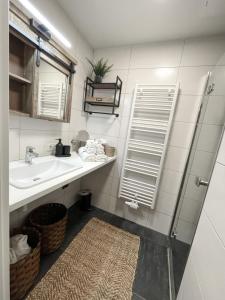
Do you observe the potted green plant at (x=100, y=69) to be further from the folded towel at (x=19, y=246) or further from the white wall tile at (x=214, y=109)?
the folded towel at (x=19, y=246)

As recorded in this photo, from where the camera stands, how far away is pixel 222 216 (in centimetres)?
55

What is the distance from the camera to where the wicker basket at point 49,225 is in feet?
4.31

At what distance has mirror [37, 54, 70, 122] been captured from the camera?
1.28 meters

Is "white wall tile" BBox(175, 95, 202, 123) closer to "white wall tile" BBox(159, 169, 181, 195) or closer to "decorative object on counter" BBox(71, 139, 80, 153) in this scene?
"white wall tile" BBox(159, 169, 181, 195)

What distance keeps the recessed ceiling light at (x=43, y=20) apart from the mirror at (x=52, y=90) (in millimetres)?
267

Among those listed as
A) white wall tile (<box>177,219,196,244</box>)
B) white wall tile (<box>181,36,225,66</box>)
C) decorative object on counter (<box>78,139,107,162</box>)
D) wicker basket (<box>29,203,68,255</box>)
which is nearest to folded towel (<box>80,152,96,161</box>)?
decorative object on counter (<box>78,139,107,162</box>)

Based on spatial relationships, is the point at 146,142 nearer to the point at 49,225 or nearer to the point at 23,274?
the point at 49,225

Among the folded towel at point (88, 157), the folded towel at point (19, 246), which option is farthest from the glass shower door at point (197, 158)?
the folded towel at point (19, 246)

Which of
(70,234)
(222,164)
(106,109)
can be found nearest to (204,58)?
(106,109)

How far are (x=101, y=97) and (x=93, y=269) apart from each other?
71.6 inches

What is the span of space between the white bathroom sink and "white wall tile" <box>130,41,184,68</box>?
1.44 metres

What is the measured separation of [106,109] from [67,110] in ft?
1.92

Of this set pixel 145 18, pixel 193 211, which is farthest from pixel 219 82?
pixel 193 211

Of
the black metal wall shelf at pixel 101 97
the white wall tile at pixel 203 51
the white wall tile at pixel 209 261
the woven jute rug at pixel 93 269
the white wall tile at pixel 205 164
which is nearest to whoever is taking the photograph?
the white wall tile at pixel 209 261
